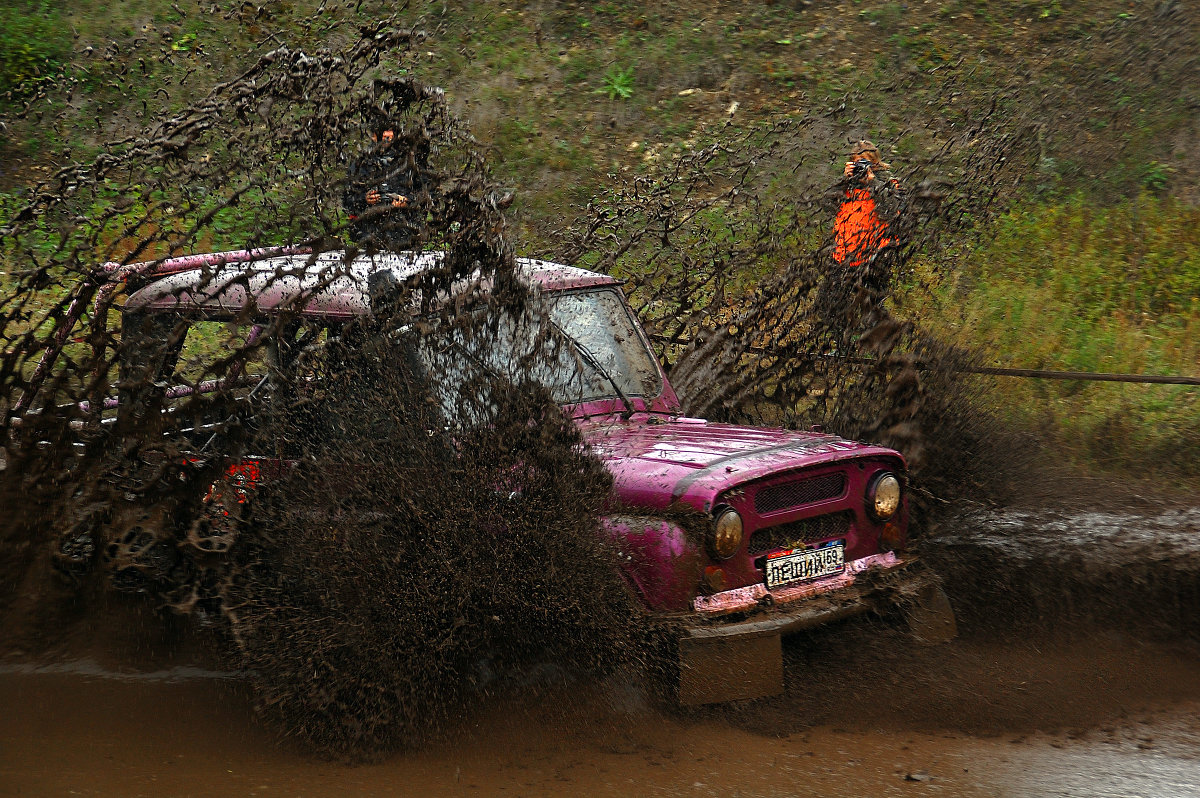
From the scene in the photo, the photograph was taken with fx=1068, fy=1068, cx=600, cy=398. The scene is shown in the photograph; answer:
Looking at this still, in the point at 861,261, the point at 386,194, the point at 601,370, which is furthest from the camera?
the point at 861,261

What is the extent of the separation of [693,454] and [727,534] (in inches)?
15.5

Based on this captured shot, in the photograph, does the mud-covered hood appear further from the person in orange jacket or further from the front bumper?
the person in orange jacket

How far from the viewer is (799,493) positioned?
408cm

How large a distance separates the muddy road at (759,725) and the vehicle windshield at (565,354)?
3.59 feet

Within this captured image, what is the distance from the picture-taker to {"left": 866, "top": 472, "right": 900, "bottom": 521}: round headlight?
14.1 feet

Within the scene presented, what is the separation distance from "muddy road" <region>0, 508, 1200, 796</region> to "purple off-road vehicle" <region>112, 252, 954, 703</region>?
9.0 inches

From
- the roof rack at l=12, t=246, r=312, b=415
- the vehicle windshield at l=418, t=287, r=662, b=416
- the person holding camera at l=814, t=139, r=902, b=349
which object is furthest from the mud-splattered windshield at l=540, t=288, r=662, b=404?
the person holding camera at l=814, t=139, r=902, b=349

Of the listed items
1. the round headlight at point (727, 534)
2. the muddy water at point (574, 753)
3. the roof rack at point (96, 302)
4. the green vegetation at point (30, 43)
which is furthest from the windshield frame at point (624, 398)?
the green vegetation at point (30, 43)

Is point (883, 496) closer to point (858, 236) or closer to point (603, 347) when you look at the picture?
point (603, 347)

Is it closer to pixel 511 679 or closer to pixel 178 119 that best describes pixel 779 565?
pixel 511 679

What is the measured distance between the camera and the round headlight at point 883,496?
4.29 m

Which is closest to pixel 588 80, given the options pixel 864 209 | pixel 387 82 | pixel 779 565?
pixel 864 209

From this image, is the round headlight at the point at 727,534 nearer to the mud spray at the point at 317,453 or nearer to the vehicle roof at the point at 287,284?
the mud spray at the point at 317,453

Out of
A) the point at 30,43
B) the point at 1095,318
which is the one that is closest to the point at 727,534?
the point at 1095,318
